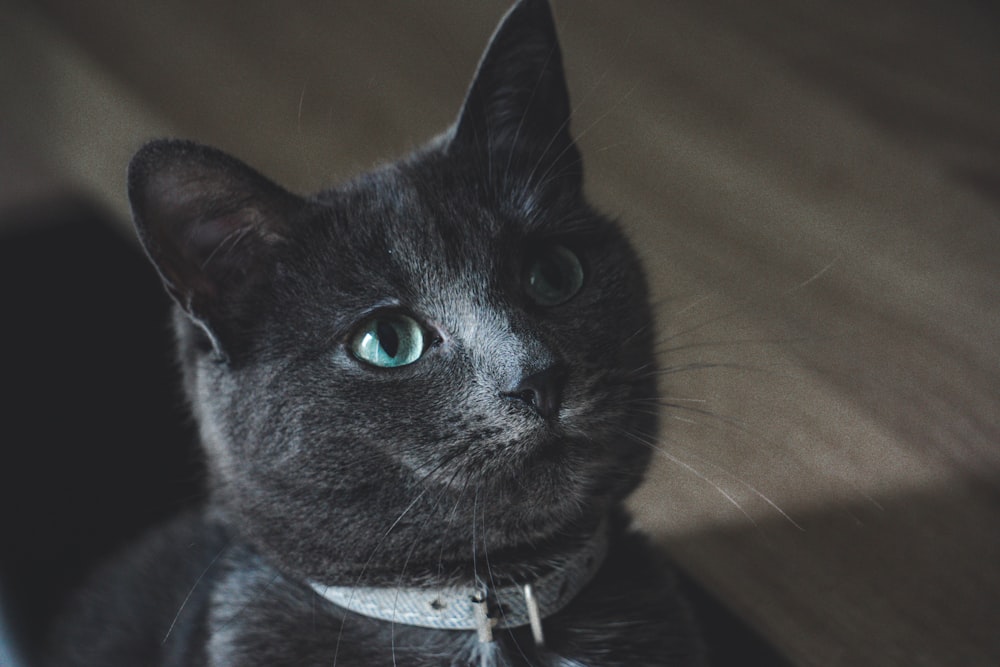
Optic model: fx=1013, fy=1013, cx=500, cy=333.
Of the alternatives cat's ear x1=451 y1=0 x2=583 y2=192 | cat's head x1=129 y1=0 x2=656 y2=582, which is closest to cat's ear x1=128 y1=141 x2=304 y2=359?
cat's head x1=129 y1=0 x2=656 y2=582

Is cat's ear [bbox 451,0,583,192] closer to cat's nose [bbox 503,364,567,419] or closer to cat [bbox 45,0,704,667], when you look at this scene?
cat [bbox 45,0,704,667]

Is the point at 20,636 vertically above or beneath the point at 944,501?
beneath

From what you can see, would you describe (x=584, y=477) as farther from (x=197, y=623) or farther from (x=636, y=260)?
(x=197, y=623)

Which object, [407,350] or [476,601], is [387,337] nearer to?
[407,350]

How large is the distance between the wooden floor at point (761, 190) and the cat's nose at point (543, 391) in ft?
0.51

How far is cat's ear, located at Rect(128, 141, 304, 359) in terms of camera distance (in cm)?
61

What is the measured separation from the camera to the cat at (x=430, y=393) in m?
0.62

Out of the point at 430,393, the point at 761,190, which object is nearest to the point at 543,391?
the point at 430,393

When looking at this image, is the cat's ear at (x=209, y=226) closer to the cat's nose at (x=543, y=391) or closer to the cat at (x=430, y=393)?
the cat at (x=430, y=393)

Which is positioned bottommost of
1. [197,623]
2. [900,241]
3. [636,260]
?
[197,623]

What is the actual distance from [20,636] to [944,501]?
0.84 m

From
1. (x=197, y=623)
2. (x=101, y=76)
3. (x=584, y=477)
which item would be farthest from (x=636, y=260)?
(x=101, y=76)

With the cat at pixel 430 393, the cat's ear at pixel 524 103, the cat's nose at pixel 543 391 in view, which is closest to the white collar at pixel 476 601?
the cat at pixel 430 393

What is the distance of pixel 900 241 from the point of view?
3.72 ft
